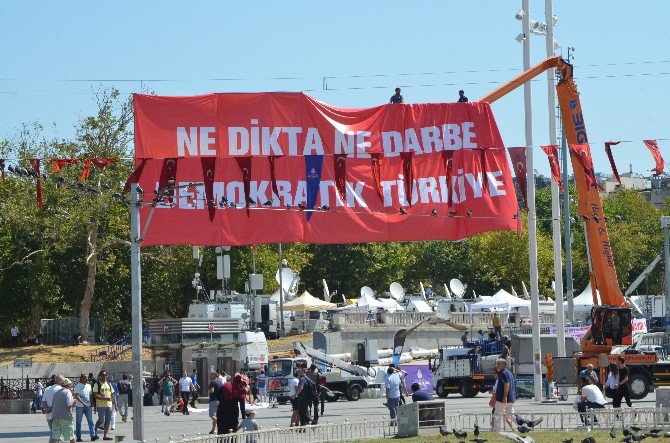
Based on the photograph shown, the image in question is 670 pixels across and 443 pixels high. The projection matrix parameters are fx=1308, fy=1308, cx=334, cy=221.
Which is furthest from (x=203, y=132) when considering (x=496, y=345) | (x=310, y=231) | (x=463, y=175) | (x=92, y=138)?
(x=92, y=138)

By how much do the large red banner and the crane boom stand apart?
16.7 ft

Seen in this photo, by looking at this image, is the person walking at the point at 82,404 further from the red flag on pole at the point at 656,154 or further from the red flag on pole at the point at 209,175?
the red flag on pole at the point at 656,154

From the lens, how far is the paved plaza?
111ft

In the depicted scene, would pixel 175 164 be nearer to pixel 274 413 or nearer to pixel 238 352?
pixel 274 413

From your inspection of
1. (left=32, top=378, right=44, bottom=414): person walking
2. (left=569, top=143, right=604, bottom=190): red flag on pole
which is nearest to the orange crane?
(left=569, top=143, right=604, bottom=190): red flag on pole

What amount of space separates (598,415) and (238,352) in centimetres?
3102

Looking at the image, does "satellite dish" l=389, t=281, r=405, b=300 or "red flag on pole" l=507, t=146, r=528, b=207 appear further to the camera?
"satellite dish" l=389, t=281, r=405, b=300

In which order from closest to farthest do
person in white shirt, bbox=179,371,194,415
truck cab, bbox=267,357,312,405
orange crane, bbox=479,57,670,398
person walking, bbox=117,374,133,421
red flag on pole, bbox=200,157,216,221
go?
red flag on pole, bbox=200,157,216,221 < orange crane, bbox=479,57,670,398 < person walking, bbox=117,374,133,421 < person in white shirt, bbox=179,371,194,415 < truck cab, bbox=267,357,312,405

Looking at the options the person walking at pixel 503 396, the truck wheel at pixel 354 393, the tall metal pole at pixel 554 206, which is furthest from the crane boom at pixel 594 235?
the person walking at pixel 503 396

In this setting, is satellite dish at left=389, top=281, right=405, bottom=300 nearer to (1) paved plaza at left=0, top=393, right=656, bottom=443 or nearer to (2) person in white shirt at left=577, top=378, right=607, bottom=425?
(1) paved plaza at left=0, top=393, right=656, bottom=443

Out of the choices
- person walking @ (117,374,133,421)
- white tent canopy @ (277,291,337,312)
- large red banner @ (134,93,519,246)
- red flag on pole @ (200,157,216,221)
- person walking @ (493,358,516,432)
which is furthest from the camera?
white tent canopy @ (277,291,337,312)

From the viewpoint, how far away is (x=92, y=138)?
217 ft

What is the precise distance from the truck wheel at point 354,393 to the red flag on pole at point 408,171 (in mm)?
17721

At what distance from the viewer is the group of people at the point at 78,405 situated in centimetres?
2598
